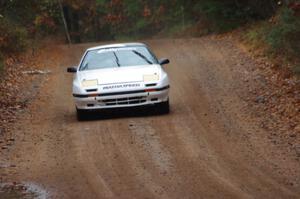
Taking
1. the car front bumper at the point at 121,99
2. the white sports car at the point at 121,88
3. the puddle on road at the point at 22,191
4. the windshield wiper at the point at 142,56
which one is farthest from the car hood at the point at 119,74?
the puddle on road at the point at 22,191

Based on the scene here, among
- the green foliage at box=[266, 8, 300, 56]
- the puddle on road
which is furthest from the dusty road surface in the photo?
the green foliage at box=[266, 8, 300, 56]

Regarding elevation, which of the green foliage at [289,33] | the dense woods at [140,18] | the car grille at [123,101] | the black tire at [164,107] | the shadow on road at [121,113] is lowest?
the dense woods at [140,18]

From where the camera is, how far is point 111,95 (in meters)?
15.2

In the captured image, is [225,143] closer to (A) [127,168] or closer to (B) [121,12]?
(A) [127,168]

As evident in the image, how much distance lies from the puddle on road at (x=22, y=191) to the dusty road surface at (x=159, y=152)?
0.17 metres

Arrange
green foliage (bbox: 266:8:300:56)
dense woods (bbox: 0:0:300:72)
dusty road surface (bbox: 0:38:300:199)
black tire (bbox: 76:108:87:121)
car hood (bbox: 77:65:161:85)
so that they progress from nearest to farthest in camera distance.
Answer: dusty road surface (bbox: 0:38:300:199) → car hood (bbox: 77:65:161:85) → black tire (bbox: 76:108:87:121) → green foliage (bbox: 266:8:300:56) → dense woods (bbox: 0:0:300:72)

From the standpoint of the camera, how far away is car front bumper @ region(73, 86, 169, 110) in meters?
15.2

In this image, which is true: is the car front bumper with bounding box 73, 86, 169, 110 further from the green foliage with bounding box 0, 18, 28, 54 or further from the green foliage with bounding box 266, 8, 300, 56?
the green foliage with bounding box 0, 18, 28, 54

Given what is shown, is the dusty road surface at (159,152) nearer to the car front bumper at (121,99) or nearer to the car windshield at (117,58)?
the car front bumper at (121,99)

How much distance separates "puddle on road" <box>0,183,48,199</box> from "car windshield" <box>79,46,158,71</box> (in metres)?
6.66

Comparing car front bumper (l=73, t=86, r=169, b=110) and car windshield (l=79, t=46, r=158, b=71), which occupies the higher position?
car windshield (l=79, t=46, r=158, b=71)

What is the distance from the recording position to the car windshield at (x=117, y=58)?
16.5 m

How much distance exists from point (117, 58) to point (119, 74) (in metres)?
1.24

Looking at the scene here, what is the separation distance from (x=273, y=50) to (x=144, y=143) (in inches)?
472
